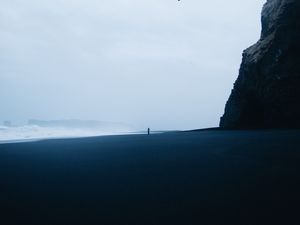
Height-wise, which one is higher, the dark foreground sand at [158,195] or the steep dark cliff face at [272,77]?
the steep dark cliff face at [272,77]

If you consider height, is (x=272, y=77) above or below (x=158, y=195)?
above

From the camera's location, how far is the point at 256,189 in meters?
4.79

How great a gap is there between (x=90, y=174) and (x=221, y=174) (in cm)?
341

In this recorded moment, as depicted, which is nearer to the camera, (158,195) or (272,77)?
(158,195)

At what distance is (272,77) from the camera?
108ft

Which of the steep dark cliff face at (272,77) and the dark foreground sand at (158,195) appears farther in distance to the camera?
the steep dark cliff face at (272,77)

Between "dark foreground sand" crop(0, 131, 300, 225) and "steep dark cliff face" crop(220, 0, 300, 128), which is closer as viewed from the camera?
"dark foreground sand" crop(0, 131, 300, 225)

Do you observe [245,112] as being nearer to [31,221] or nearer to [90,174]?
[90,174]

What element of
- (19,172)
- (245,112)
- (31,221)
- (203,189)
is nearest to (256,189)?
(203,189)

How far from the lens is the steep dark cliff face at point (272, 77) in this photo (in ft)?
102

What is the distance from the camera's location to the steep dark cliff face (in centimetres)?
3123

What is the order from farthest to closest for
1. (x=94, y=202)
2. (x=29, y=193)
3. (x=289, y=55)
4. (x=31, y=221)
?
(x=289, y=55) < (x=29, y=193) < (x=94, y=202) < (x=31, y=221)

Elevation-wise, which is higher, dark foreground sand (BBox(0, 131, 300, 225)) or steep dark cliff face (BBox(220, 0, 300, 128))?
steep dark cliff face (BBox(220, 0, 300, 128))

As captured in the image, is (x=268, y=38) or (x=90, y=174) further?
(x=268, y=38)
